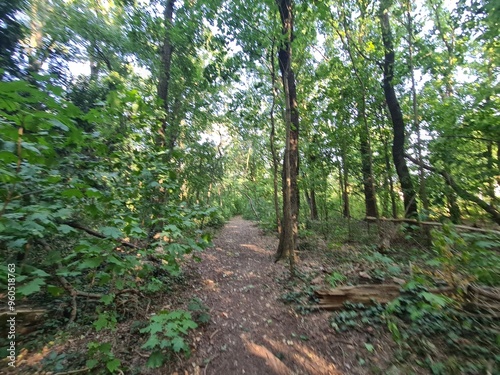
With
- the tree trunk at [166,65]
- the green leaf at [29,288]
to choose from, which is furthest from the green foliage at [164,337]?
the tree trunk at [166,65]

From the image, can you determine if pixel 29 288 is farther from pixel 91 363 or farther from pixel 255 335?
pixel 255 335

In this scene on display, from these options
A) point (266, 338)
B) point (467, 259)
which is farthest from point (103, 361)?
point (467, 259)

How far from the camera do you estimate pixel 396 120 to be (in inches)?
361

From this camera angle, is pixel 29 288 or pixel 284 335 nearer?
pixel 29 288

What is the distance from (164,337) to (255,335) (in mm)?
1380

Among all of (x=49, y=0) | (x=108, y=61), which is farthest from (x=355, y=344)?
(x=49, y=0)

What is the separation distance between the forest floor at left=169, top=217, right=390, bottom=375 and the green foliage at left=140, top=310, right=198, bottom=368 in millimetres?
297

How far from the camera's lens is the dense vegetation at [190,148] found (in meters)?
2.83

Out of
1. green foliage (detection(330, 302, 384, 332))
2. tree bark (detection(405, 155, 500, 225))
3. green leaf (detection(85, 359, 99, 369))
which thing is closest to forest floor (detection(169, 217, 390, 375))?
green foliage (detection(330, 302, 384, 332))

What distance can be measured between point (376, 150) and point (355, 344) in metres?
9.87

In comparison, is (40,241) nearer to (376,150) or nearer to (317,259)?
(317,259)

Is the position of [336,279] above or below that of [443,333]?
above

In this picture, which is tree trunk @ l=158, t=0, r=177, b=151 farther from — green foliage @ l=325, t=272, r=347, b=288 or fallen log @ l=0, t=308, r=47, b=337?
green foliage @ l=325, t=272, r=347, b=288

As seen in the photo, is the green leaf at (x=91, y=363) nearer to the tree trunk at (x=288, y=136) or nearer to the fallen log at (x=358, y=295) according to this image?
the fallen log at (x=358, y=295)
